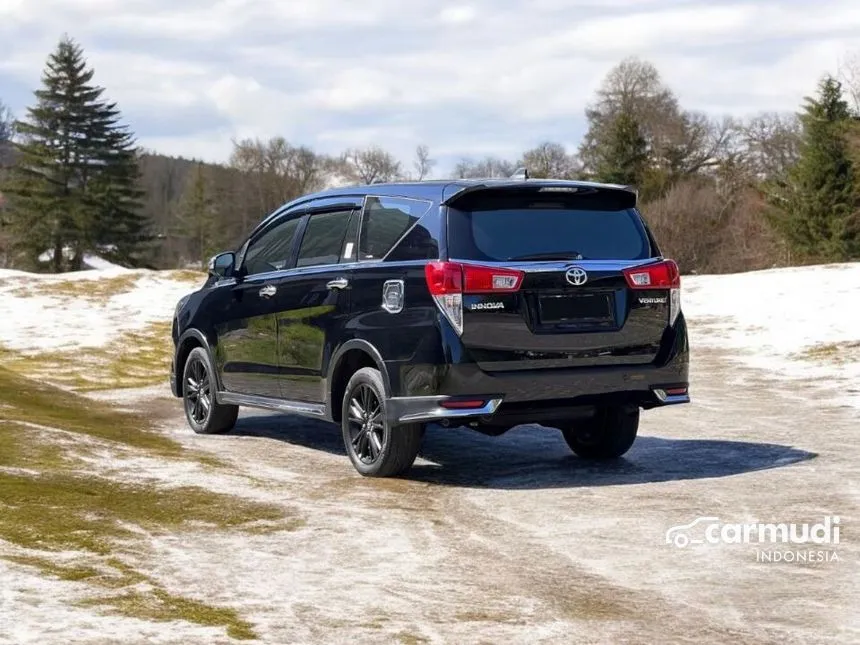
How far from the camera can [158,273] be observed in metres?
33.7

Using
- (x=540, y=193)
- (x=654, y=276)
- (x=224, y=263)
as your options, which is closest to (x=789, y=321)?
(x=224, y=263)

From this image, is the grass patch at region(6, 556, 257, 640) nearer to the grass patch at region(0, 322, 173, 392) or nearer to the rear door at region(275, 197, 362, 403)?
the rear door at region(275, 197, 362, 403)

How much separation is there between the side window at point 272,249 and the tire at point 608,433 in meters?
2.44

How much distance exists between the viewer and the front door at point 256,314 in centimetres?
908

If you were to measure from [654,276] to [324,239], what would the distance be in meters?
2.31

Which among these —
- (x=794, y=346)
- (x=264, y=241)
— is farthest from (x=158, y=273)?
(x=264, y=241)

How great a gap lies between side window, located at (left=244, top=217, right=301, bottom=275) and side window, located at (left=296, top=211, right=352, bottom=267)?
0.76ft

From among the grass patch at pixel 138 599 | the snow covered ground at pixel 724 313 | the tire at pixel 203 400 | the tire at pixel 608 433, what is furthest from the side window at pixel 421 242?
the snow covered ground at pixel 724 313

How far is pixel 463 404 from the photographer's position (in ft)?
23.6

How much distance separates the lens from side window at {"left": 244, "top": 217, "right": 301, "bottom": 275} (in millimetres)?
9133

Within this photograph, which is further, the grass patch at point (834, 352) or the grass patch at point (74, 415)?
the grass patch at point (834, 352)

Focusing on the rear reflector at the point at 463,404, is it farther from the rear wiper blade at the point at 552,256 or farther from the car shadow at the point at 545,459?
the rear wiper blade at the point at 552,256

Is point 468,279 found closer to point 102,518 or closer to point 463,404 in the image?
point 463,404

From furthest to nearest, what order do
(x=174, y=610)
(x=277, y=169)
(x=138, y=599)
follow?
(x=277, y=169) < (x=138, y=599) < (x=174, y=610)
